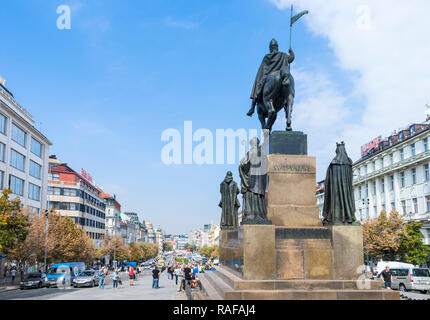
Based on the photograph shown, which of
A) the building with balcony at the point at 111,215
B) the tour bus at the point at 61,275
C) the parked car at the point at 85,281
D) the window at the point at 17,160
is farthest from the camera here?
the building with balcony at the point at 111,215

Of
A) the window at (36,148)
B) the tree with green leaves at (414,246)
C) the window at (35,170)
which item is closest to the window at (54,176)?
the window at (36,148)

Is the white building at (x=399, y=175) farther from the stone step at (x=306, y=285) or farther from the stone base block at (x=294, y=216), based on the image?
the stone step at (x=306, y=285)

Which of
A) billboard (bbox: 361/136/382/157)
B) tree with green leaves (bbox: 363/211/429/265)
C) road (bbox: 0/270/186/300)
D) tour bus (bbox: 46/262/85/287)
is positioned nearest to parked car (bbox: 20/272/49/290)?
tour bus (bbox: 46/262/85/287)

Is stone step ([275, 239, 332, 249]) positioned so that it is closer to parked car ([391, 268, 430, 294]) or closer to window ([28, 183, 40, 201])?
parked car ([391, 268, 430, 294])

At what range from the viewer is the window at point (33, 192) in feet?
179

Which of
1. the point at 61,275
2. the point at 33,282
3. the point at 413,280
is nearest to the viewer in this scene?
the point at 413,280

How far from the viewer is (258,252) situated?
970 centimetres

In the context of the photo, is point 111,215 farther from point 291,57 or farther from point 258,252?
point 258,252

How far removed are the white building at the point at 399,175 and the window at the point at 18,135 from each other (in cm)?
4501

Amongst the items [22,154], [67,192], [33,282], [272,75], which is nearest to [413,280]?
[272,75]

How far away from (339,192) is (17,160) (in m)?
49.4

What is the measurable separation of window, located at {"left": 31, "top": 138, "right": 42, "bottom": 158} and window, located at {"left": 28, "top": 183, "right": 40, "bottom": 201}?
5.01 m

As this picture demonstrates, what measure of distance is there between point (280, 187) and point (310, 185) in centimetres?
88

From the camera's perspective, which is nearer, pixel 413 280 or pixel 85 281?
pixel 413 280
